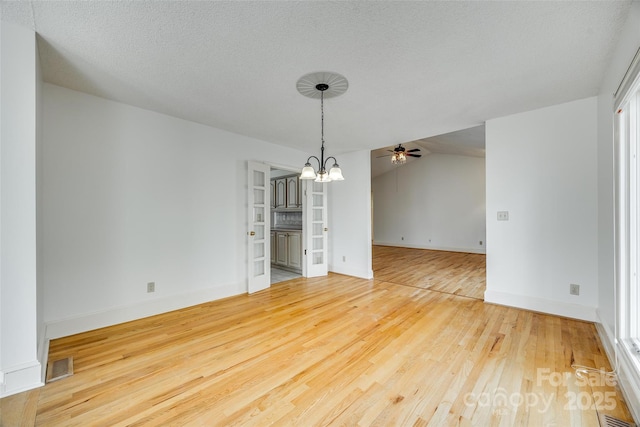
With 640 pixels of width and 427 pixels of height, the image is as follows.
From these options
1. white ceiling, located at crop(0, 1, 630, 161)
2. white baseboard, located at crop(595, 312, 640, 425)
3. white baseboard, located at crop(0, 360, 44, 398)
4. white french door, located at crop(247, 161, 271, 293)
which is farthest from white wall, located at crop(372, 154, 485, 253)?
white baseboard, located at crop(0, 360, 44, 398)

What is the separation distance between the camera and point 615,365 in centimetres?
192

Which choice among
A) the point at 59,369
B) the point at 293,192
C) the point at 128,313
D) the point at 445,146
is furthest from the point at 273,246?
the point at 445,146

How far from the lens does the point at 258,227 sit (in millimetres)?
4301

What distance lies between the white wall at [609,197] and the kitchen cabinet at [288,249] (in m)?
4.35

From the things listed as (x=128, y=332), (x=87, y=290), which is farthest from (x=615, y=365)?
(x=87, y=290)

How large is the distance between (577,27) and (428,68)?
0.96 meters

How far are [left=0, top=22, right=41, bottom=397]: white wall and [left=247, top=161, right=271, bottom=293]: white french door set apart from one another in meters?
2.42

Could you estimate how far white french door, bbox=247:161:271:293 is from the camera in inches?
160

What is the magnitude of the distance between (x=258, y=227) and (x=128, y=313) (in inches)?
79.9

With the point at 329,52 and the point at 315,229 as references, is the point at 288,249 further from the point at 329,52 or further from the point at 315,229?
the point at 329,52

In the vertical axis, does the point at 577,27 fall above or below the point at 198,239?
above

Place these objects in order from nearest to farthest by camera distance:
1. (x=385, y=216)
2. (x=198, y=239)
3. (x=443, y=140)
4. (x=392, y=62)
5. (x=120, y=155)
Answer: (x=392, y=62), (x=120, y=155), (x=198, y=239), (x=443, y=140), (x=385, y=216)

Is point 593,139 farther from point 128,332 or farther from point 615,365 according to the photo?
point 128,332

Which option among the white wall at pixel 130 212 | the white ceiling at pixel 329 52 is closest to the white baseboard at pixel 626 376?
the white ceiling at pixel 329 52
